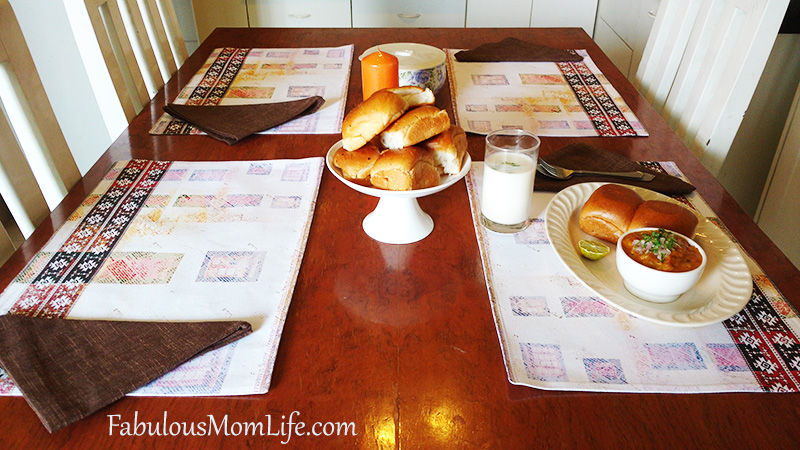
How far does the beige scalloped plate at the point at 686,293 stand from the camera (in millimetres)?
673

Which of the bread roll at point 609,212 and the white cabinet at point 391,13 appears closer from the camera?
the bread roll at point 609,212

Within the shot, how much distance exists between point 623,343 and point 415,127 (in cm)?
39

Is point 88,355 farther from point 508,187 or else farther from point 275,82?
point 275,82

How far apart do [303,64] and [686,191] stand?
39.5 inches

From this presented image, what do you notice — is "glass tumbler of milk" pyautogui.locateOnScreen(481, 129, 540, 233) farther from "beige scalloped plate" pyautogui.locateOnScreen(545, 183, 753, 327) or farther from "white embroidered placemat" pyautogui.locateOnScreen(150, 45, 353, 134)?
"white embroidered placemat" pyautogui.locateOnScreen(150, 45, 353, 134)

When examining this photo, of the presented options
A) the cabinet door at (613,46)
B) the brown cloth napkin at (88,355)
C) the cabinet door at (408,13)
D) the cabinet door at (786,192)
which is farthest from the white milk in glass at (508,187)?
the cabinet door at (408,13)

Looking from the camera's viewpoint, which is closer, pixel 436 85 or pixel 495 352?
pixel 495 352

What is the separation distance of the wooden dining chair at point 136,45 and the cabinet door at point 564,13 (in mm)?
1882

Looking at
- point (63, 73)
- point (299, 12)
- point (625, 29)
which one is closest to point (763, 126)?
point (625, 29)

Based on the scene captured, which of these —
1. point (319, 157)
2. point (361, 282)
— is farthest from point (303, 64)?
point (361, 282)

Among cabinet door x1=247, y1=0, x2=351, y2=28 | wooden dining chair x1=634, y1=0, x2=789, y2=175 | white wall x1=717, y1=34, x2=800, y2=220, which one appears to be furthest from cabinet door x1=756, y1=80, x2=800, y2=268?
cabinet door x1=247, y1=0, x2=351, y2=28

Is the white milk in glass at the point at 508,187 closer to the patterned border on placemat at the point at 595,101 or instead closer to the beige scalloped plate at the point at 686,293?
the beige scalloped plate at the point at 686,293

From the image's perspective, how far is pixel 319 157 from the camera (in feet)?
3.56

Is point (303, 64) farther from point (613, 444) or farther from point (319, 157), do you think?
point (613, 444)
